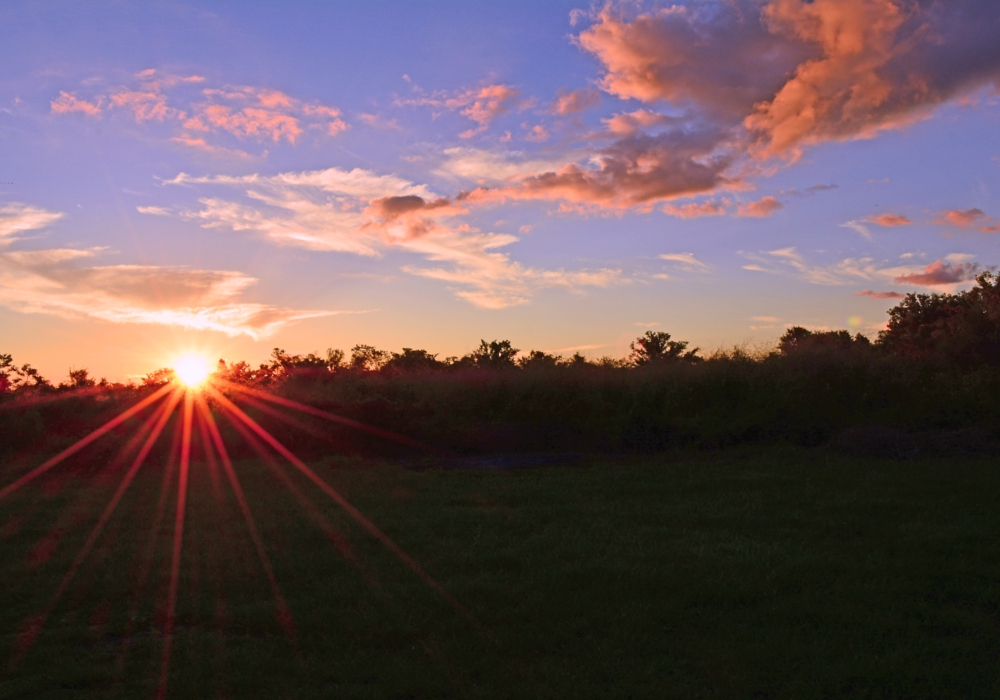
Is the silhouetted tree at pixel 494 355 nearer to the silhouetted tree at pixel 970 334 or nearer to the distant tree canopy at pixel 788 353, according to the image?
the distant tree canopy at pixel 788 353

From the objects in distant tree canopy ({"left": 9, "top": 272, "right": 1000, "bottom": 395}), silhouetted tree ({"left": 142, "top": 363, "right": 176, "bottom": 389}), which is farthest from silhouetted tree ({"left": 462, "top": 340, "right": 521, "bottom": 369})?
silhouetted tree ({"left": 142, "top": 363, "right": 176, "bottom": 389})

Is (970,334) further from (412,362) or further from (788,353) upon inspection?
(412,362)

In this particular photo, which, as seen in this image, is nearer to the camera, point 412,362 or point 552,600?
point 552,600

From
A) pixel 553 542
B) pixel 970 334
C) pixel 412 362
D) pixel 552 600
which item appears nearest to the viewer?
pixel 552 600

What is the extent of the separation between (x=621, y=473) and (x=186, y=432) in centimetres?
964

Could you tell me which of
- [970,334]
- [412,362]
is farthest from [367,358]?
[970,334]

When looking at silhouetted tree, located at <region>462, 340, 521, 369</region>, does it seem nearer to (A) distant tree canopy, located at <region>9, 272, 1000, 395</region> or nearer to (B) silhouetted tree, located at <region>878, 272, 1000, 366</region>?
(A) distant tree canopy, located at <region>9, 272, 1000, 395</region>

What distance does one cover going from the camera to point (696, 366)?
16984mm

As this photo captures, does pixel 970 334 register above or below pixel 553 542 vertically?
above

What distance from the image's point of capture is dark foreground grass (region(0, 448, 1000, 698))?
417 centimetres

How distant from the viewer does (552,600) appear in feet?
17.6

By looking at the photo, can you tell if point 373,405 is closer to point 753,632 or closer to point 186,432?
point 186,432

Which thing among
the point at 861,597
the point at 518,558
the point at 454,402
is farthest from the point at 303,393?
the point at 861,597

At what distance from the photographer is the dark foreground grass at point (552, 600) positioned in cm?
417
